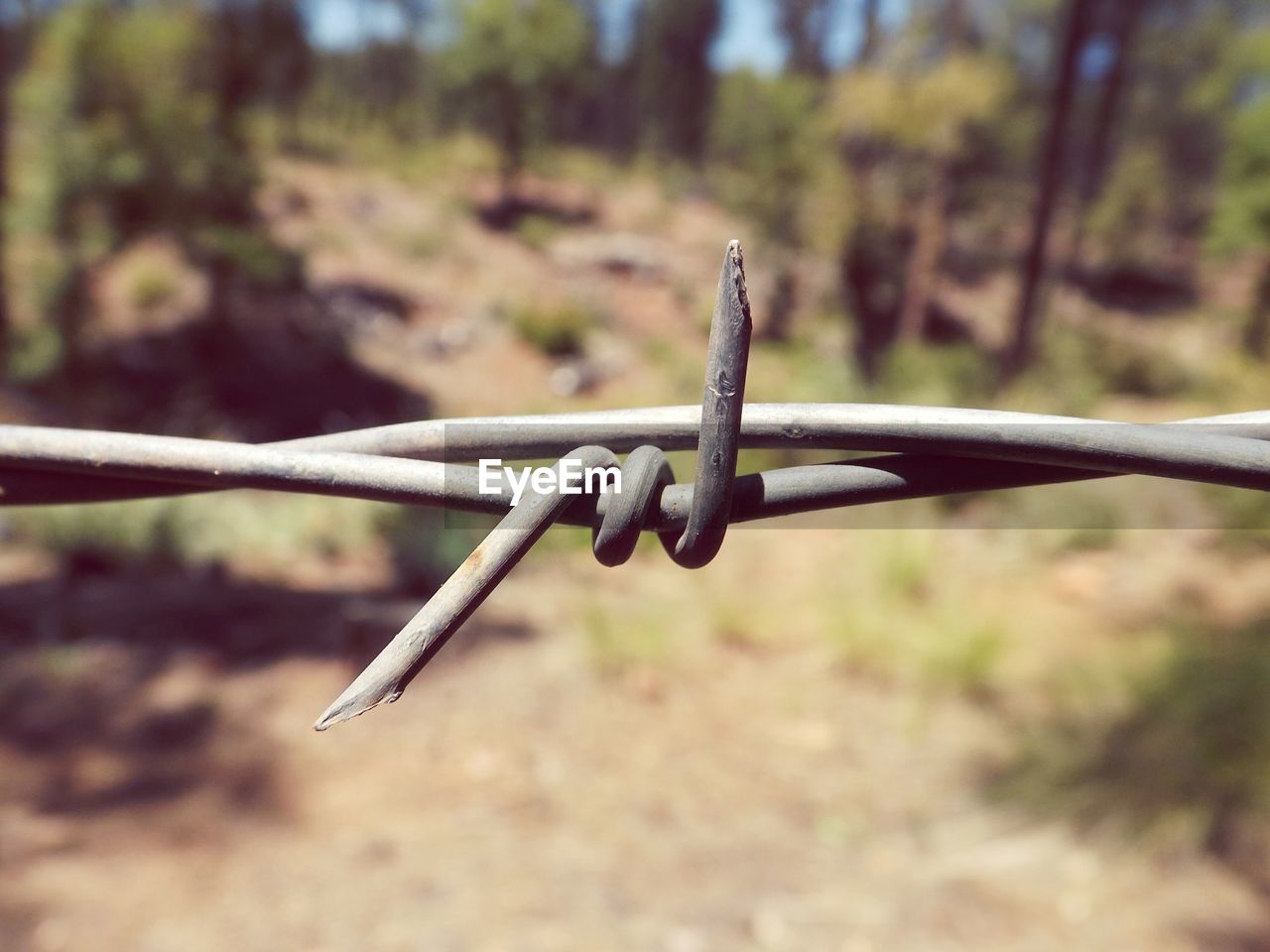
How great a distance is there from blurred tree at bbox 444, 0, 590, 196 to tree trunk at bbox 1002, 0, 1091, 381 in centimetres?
1361

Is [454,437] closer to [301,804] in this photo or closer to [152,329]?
[301,804]

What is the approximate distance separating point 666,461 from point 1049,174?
10001mm

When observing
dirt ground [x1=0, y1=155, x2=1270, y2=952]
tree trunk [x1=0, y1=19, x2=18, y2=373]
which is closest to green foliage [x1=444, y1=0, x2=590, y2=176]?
tree trunk [x1=0, y1=19, x2=18, y2=373]

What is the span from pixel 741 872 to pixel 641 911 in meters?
0.35

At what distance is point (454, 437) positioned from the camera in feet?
1.99

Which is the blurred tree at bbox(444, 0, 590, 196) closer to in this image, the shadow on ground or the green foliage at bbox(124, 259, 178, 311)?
the shadow on ground

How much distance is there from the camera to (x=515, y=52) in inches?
804

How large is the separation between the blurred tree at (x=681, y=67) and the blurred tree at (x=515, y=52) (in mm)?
13919

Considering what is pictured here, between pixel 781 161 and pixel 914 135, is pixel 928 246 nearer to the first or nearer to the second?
pixel 914 135

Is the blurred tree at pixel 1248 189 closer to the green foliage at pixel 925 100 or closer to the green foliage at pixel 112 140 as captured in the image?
the green foliage at pixel 925 100

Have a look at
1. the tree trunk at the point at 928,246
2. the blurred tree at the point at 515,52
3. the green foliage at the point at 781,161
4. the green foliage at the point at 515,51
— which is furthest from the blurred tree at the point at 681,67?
the tree trunk at the point at 928,246

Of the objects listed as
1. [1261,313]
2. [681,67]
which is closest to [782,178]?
[1261,313]

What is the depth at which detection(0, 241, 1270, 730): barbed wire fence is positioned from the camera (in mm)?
505

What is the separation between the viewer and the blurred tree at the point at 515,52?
20234 mm
